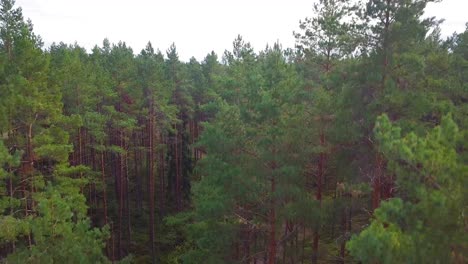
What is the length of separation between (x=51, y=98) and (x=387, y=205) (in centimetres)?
1676

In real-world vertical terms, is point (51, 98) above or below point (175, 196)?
above

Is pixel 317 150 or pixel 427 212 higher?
pixel 317 150

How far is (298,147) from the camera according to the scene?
54.7ft

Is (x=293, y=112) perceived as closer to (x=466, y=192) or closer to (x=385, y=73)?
(x=385, y=73)

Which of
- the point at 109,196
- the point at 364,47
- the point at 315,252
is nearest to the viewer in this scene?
the point at 364,47

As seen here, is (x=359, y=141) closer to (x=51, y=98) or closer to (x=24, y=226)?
(x=24, y=226)

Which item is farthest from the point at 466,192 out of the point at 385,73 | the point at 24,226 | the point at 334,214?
the point at 24,226

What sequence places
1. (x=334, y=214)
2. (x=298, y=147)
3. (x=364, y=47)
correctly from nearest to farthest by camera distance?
1. (x=364, y=47)
2. (x=298, y=147)
3. (x=334, y=214)

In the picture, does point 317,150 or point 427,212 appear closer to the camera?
point 427,212

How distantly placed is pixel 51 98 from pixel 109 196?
20.9 metres

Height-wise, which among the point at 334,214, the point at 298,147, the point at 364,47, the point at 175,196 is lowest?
the point at 175,196

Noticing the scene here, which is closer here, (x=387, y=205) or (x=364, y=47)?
(x=387, y=205)

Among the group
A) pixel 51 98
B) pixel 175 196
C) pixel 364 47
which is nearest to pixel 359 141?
pixel 364 47

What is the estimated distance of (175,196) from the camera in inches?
1619
